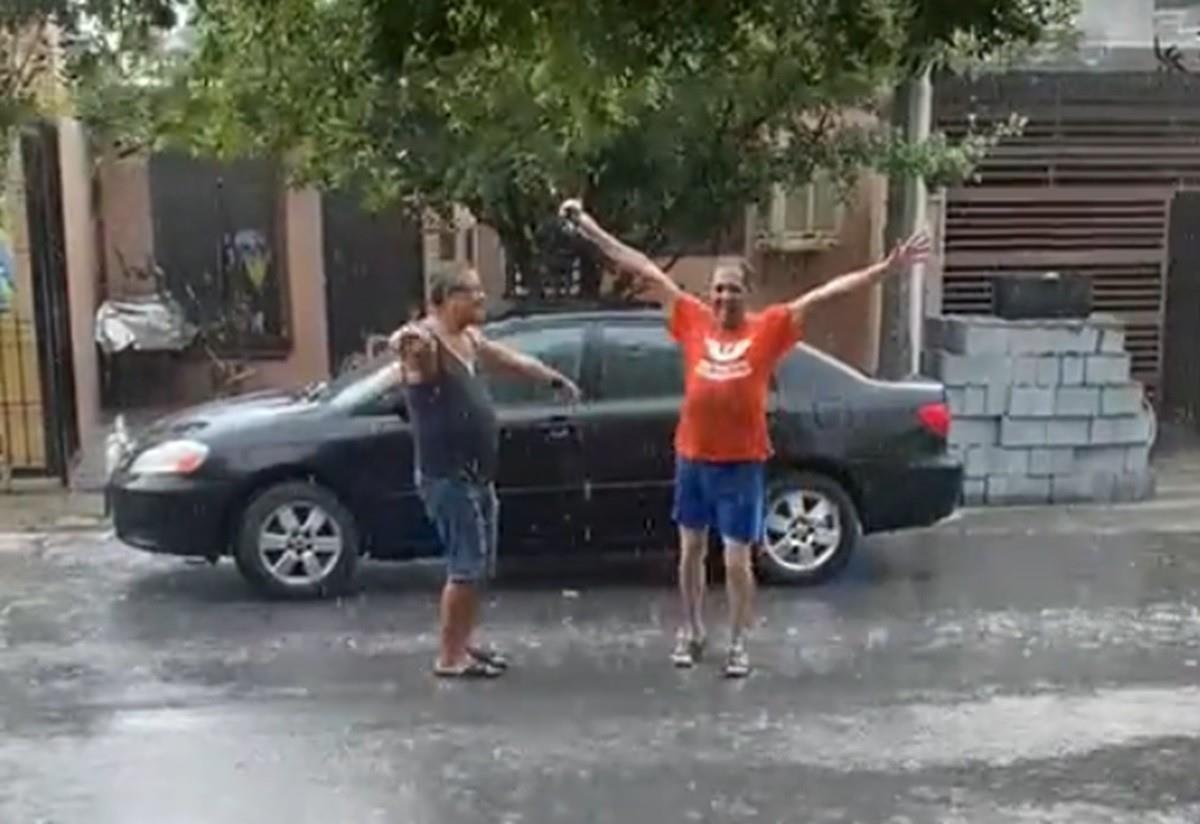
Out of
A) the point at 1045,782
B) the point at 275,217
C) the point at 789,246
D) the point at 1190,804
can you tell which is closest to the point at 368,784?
the point at 1045,782

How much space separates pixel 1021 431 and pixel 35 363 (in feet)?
23.0

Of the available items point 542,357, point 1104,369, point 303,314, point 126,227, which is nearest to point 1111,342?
point 1104,369

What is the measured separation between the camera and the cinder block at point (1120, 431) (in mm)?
11531

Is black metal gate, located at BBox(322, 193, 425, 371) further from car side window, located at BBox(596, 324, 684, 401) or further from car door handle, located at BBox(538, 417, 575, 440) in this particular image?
car door handle, located at BBox(538, 417, 575, 440)

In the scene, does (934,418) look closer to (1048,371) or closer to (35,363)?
(1048,371)

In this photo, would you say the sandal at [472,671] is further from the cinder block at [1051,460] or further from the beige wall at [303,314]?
the beige wall at [303,314]

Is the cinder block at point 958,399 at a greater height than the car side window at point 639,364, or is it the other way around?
the car side window at point 639,364

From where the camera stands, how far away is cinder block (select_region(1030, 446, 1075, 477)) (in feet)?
37.7

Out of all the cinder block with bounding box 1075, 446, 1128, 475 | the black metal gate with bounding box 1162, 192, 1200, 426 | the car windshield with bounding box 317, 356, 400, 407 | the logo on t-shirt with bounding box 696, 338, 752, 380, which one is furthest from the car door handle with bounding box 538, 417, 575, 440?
the black metal gate with bounding box 1162, 192, 1200, 426

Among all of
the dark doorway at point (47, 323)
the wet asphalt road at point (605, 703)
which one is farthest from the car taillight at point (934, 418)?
the dark doorway at point (47, 323)

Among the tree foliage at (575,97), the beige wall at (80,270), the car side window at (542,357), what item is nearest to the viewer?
the tree foliage at (575,97)

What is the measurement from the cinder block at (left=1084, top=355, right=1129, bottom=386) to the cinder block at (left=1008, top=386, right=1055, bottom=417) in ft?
1.06

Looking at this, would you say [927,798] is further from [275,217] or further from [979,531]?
[275,217]

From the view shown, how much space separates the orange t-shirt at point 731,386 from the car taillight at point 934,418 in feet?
6.79
